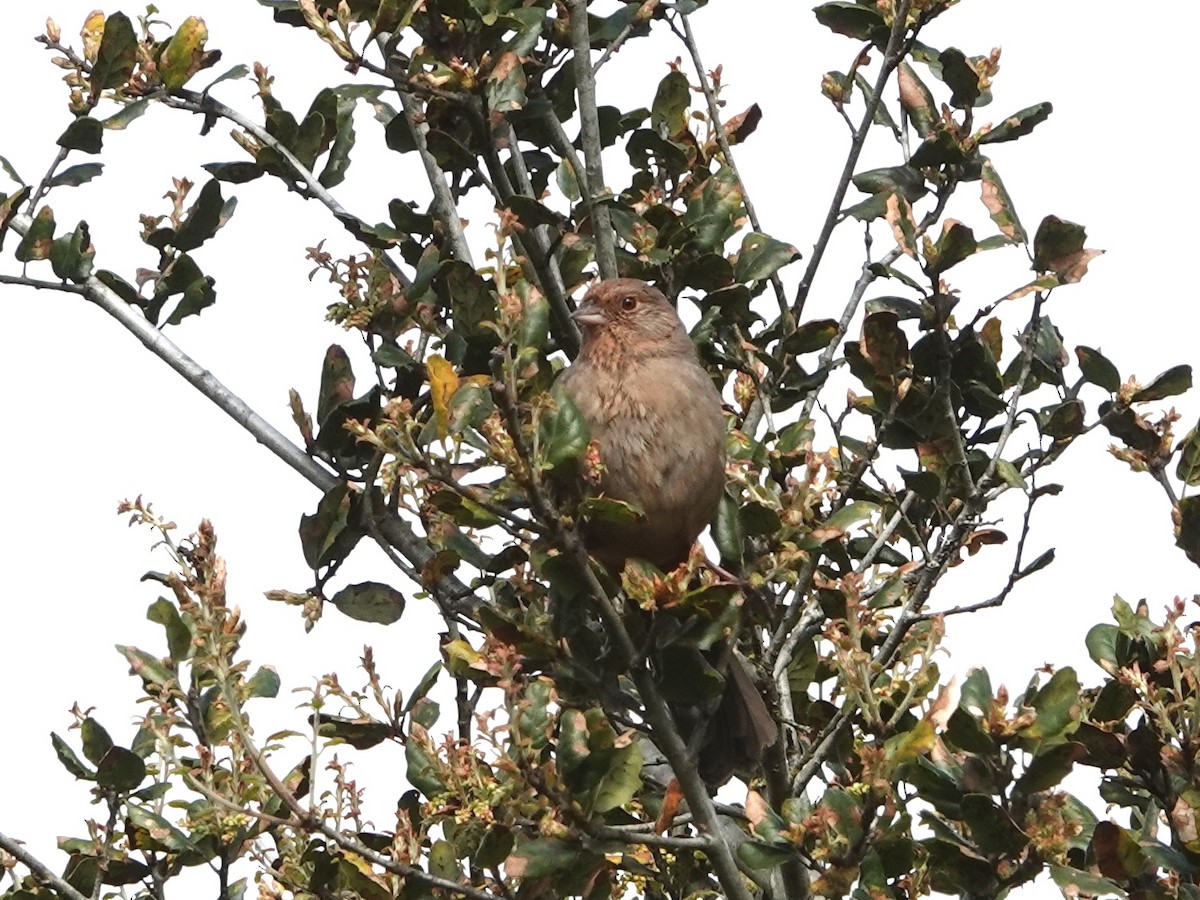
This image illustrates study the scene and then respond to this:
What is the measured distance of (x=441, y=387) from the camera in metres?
3.49

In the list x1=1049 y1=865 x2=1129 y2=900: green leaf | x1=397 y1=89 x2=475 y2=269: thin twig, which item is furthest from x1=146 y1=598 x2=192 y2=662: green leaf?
x1=1049 y1=865 x2=1129 y2=900: green leaf

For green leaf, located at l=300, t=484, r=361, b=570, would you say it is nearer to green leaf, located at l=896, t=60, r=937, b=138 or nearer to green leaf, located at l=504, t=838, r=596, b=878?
green leaf, located at l=504, t=838, r=596, b=878

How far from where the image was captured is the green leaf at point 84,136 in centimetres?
457

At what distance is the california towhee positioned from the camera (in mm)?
4629

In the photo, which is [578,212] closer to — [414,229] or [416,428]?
[414,229]

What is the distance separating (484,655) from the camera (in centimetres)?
379

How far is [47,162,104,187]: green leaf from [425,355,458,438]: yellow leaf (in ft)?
5.25

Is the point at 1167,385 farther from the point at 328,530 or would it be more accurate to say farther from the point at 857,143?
the point at 328,530

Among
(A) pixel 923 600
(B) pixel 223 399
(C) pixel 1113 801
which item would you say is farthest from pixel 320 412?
(C) pixel 1113 801

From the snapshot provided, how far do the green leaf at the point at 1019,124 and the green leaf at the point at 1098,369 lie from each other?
615 millimetres

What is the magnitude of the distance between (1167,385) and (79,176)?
9.31 feet

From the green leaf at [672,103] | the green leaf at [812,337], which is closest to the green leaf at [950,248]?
the green leaf at [812,337]

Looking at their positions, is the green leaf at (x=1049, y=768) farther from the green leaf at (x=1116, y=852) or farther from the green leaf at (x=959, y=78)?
the green leaf at (x=959, y=78)

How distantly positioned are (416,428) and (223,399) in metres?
1.14
